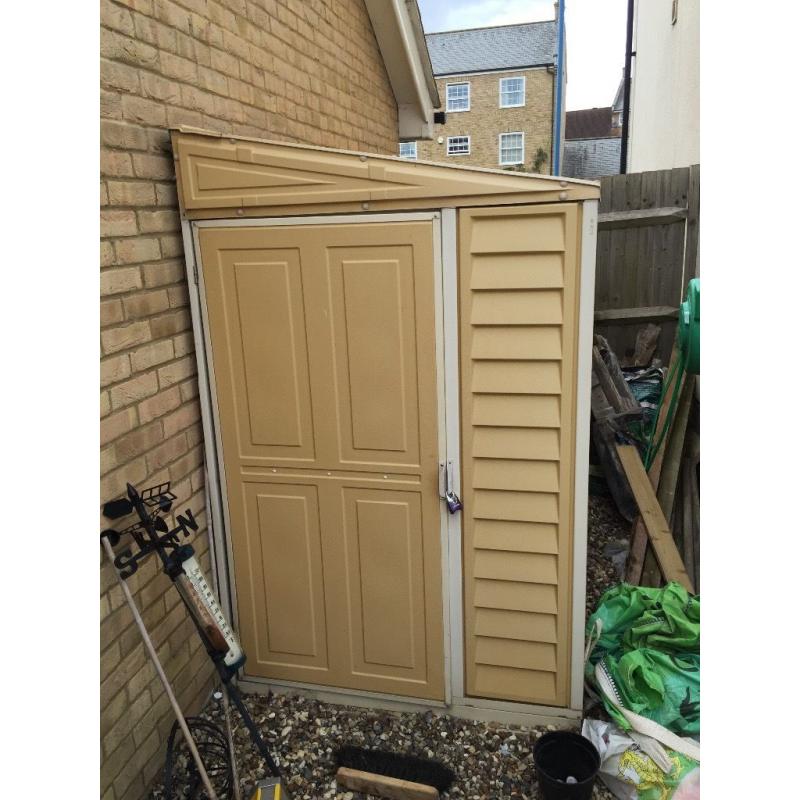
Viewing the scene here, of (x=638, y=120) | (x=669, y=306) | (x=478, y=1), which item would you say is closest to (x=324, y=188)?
(x=669, y=306)

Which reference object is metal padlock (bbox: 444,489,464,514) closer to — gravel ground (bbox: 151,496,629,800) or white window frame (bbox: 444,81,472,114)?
gravel ground (bbox: 151,496,629,800)

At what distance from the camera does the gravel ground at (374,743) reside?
2824 millimetres

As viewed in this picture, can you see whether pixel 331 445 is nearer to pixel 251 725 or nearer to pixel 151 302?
pixel 151 302

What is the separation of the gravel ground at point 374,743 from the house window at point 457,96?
1171 inches

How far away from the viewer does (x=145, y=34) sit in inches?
106

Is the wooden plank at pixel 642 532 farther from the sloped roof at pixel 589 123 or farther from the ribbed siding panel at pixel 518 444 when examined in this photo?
the sloped roof at pixel 589 123

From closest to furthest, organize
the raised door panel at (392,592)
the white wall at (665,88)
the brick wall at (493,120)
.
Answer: the raised door panel at (392,592) → the white wall at (665,88) → the brick wall at (493,120)

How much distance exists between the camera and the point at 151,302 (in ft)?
9.00

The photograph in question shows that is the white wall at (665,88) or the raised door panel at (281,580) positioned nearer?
the raised door panel at (281,580)

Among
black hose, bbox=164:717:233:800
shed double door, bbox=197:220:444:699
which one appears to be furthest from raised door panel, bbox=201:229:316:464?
black hose, bbox=164:717:233:800

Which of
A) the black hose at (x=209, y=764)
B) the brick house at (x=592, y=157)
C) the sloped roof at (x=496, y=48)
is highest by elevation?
the sloped roof at (x=496, y=48)

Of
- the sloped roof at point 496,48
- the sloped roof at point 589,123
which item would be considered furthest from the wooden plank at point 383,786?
the sloped roof at point 589,123

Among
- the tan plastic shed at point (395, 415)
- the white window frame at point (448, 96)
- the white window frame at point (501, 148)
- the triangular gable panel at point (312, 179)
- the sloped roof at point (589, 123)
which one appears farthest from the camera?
the sloped roof at point (589, 123)

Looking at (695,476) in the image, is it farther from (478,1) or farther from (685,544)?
(478,1)
